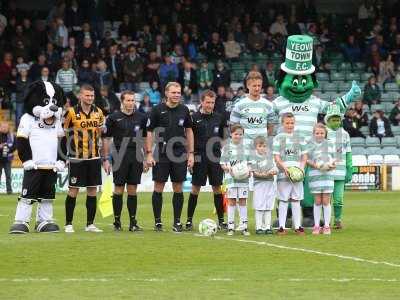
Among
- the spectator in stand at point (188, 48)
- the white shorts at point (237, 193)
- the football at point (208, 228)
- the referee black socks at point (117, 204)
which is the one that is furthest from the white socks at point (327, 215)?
the spectator in stand at point (188, 48)

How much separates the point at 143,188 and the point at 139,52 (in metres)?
5.74

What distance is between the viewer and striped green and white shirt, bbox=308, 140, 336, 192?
1688cm

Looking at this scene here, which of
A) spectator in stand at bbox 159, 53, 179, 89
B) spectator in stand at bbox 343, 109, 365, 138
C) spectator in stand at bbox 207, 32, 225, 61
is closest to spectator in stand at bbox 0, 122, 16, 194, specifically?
spectator in stand at bbox 159, 53, 179, 89

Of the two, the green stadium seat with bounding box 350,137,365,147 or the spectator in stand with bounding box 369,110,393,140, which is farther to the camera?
the spectator in stand with bounding box 369,110,393,140

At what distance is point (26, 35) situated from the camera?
114ft

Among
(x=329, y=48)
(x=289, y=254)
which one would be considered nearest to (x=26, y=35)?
(x=329, y=48)

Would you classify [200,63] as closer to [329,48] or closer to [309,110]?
[329,48]

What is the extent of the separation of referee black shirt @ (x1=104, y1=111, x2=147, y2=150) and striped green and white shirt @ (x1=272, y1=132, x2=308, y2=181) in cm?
207

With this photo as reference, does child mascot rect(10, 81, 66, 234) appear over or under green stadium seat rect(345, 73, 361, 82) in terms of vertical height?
under

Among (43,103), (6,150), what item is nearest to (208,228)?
(43,103)

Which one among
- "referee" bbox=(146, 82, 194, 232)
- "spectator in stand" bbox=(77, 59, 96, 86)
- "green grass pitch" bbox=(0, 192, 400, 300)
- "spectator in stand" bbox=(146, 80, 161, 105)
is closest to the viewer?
"green grass pitch" bbox=(0, 192, 400, 300)

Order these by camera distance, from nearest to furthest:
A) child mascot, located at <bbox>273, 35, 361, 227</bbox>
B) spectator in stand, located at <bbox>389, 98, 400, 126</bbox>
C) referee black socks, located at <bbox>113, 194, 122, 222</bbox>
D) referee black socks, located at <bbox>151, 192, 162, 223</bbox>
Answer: referee black socks, located at <bbox>151, 192, 162, 223</bbox> < referee black socks, located at <bbox>113, 194, 122, 222</bbox> < child mascot, located at <bbox>273, 35, 361, 227</bbox> < spectator in stand, located at <bbox>389, 98, 400, 126</bbox>

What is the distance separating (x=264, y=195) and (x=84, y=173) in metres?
2.67

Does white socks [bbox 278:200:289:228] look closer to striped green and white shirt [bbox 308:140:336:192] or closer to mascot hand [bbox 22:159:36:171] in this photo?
striped green and white shirt [bbox 308:140:336:192]
